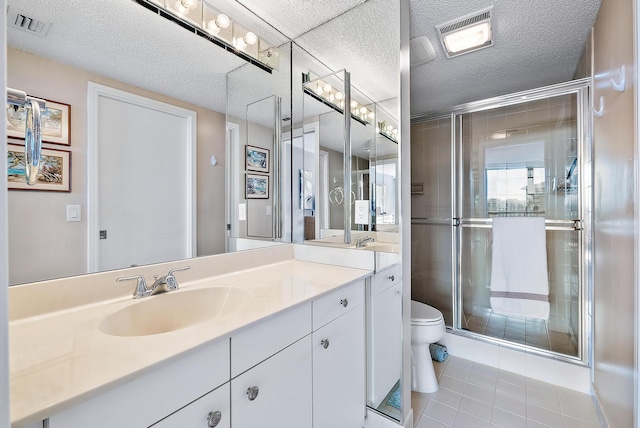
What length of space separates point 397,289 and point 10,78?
66.7 inches

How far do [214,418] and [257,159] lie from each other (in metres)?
1.27

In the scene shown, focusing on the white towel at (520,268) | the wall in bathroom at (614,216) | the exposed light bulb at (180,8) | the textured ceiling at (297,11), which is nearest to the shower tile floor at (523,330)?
the white towel at (520,268)

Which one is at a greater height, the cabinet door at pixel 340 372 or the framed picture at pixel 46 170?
the framed picture at pixel 46 170

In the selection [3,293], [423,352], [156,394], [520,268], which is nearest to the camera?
[3,293]

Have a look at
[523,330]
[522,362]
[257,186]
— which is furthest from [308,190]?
[523,330]

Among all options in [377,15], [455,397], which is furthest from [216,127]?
[455,397]

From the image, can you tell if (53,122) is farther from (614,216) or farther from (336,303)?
(614,216)

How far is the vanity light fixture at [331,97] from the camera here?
1.71 metres

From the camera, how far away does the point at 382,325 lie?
1509 millimetres

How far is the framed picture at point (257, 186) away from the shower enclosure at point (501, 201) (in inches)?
70.7

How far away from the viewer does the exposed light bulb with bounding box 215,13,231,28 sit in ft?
4.59

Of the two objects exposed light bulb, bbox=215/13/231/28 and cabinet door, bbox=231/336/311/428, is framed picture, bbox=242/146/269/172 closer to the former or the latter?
exposed light bulb, bbox=215/13/231/28

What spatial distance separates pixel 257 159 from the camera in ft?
5.45

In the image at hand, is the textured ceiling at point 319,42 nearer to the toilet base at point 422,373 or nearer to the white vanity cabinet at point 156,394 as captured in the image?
the white vanity cabinet at point 156,394
